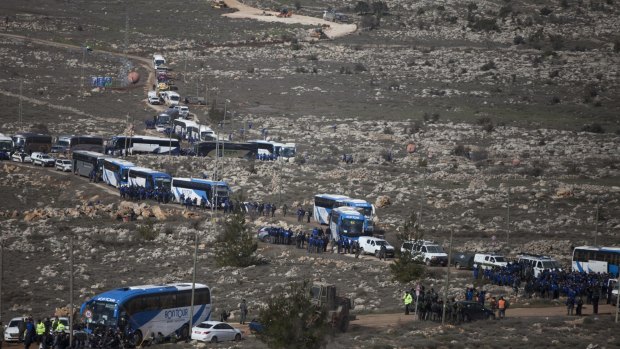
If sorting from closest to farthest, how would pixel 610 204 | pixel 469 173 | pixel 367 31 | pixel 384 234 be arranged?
pixel 384 234, pixel 610 204, pixel 469 173, pixel 367 31

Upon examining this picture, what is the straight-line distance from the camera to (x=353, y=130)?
361 feet

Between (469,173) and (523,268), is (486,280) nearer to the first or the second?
(523,268)

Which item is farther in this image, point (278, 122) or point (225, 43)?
point (225, 43)

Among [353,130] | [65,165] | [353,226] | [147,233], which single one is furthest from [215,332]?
[353,130]

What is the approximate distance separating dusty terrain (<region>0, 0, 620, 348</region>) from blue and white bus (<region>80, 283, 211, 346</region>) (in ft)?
13.0

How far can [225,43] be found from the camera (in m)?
154

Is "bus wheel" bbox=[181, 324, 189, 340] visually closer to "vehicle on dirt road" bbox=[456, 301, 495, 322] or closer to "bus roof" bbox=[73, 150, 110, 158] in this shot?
"vehicle on dirt road" bbox=[456, 301, 495, 322]

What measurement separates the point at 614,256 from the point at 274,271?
1625cm

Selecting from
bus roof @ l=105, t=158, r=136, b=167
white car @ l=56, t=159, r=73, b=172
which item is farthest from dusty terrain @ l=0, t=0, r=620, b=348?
white car @ l=56, t=159, r=73, b=172

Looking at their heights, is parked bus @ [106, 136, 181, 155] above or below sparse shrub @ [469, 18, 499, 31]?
below

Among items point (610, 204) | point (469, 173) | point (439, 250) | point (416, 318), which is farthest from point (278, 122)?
point (416, 318)

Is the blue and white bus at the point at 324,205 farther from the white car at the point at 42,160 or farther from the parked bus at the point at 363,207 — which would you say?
the white car at the point at 42,160

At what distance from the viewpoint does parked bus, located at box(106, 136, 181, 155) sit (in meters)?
93.4

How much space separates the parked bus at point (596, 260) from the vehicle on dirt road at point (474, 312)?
47.1 feet
